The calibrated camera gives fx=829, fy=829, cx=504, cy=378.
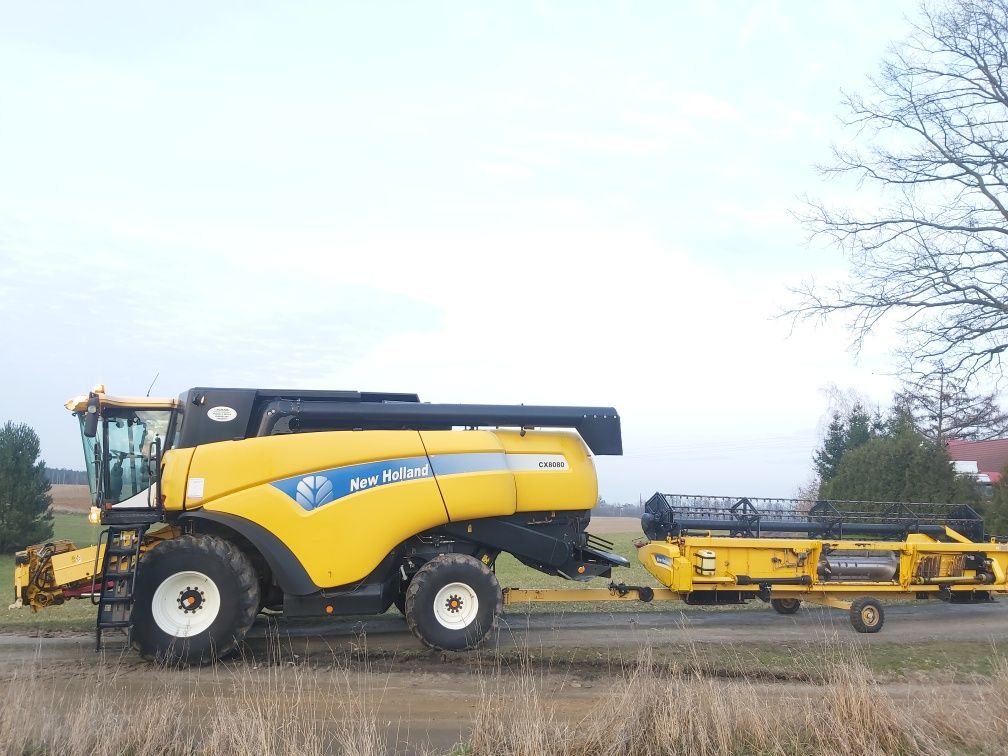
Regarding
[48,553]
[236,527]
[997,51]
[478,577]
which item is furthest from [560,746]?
[997,51]

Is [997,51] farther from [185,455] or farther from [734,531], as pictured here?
[185,455]

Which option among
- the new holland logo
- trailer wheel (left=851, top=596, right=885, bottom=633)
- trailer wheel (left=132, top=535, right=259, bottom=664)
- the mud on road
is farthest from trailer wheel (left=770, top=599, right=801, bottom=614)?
trailer wheel (left=132, top=535, right=259, bottom=664)

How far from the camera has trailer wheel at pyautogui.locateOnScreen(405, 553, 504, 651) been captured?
922 cm

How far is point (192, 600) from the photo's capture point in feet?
28.5

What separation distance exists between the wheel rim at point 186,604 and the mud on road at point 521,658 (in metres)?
0.44

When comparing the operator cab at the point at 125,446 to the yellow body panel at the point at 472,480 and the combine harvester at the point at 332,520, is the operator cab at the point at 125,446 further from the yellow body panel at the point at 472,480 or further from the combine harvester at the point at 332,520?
the yellow body panel at the point at 472,480

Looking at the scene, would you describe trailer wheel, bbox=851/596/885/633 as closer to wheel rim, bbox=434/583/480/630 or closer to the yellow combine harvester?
the yellow combine harvester

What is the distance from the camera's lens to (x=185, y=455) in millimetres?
9109

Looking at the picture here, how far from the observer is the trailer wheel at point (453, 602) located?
922 centimetres

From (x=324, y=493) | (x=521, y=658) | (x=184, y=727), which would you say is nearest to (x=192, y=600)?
(x=324, y=493)

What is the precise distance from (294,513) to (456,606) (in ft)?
6.89

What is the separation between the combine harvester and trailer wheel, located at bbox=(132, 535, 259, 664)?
15 mm

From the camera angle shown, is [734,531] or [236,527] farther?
[734,531]

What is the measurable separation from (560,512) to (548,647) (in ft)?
5.52
